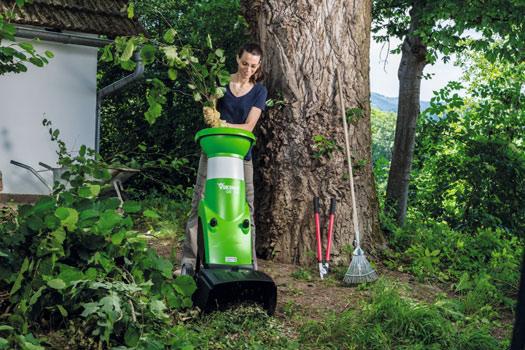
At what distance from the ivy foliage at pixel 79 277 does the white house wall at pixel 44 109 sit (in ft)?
20.9

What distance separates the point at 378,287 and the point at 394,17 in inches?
311

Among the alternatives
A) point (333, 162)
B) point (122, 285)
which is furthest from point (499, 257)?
point (122, 285)

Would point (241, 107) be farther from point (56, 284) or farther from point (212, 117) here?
point (56, 284)

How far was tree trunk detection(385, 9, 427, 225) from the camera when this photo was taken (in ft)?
36.2

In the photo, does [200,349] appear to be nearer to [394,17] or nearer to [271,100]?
[271,100]

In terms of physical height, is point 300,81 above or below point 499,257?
above

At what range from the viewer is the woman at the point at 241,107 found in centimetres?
526

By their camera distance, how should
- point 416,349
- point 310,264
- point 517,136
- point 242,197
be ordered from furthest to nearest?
point 517,136, point 310,264, point 242,197, point 416,349

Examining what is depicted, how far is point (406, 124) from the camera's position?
11.1 metres

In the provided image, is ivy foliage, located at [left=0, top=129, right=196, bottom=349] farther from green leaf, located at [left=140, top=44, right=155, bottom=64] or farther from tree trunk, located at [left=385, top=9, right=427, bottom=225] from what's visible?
tree trunk, located at [left=385, top=9, right=427, bottom=225]

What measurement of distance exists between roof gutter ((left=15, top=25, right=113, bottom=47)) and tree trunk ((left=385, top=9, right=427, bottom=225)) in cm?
425

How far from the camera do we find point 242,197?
4730 mm

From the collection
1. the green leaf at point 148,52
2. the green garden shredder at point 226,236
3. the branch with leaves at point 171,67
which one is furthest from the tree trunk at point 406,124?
the green leaf at point 148,52

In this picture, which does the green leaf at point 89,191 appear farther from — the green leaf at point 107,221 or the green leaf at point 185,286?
the green leaf at point 185,286
